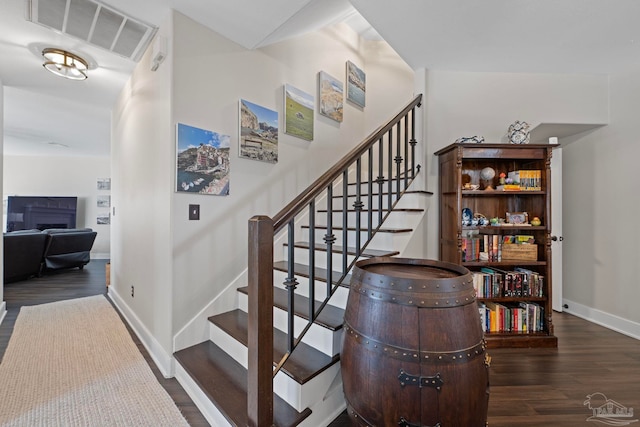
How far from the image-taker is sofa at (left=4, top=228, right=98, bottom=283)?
4.14 metres

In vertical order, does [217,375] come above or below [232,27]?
below

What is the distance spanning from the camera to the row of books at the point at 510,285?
7.88 ft

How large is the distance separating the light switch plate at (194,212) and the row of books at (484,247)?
6.87ft

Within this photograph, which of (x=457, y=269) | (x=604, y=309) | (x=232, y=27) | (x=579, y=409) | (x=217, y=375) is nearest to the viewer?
(x=457, y=269)

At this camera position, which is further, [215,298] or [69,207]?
[69,207]

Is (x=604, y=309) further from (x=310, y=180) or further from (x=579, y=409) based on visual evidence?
(x=310, y=180)

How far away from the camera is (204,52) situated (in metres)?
2.07

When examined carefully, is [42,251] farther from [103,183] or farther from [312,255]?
[312,255]

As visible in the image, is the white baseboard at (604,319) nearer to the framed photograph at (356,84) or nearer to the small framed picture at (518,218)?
the small framed picture at (518,218)

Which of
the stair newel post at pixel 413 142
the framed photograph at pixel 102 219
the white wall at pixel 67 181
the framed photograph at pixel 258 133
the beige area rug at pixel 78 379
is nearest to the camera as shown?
the beige area rug at pixel 78 379

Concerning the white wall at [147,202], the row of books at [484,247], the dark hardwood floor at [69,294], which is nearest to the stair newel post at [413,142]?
the row of books at [484,247]

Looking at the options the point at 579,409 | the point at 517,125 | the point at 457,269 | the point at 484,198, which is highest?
the point at 517,125

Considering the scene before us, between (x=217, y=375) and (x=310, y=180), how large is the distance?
6.04 ft

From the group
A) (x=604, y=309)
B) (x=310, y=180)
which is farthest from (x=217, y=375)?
(x=604, y=309)
